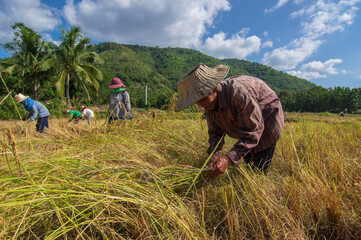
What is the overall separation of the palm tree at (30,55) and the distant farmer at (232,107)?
19879 millimetres

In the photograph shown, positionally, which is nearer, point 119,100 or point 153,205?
point 153,205

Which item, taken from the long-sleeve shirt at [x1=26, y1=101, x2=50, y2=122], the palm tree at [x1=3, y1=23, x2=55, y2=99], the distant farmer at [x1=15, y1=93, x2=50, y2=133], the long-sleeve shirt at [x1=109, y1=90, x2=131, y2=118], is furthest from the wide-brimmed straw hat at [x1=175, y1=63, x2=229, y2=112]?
the palm tree at [x1=3, y1=23, x2=55, y2=99]

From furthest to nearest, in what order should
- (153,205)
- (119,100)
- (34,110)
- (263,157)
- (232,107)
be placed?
(34,110) < (119,100) < (263,157) < (232,107) < (153,205)

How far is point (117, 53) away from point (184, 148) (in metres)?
98.9

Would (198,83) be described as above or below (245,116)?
above

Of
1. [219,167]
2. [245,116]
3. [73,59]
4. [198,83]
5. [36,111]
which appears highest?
[73,59]

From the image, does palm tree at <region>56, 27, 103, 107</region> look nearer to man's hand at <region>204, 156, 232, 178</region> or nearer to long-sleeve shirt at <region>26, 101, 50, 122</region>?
long-sleeve shirt at <region>26, 101, 50, 122</region>

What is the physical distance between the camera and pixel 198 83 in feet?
3.57

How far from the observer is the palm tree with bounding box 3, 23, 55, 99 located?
1662 cm

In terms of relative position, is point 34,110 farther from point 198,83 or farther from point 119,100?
point 198,83

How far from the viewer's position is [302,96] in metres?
51.4

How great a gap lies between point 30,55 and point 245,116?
2267 centimetres

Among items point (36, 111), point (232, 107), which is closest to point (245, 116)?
point (232, 107)

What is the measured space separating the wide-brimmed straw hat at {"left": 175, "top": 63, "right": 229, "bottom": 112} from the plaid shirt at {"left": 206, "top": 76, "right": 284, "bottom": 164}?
133 mm
